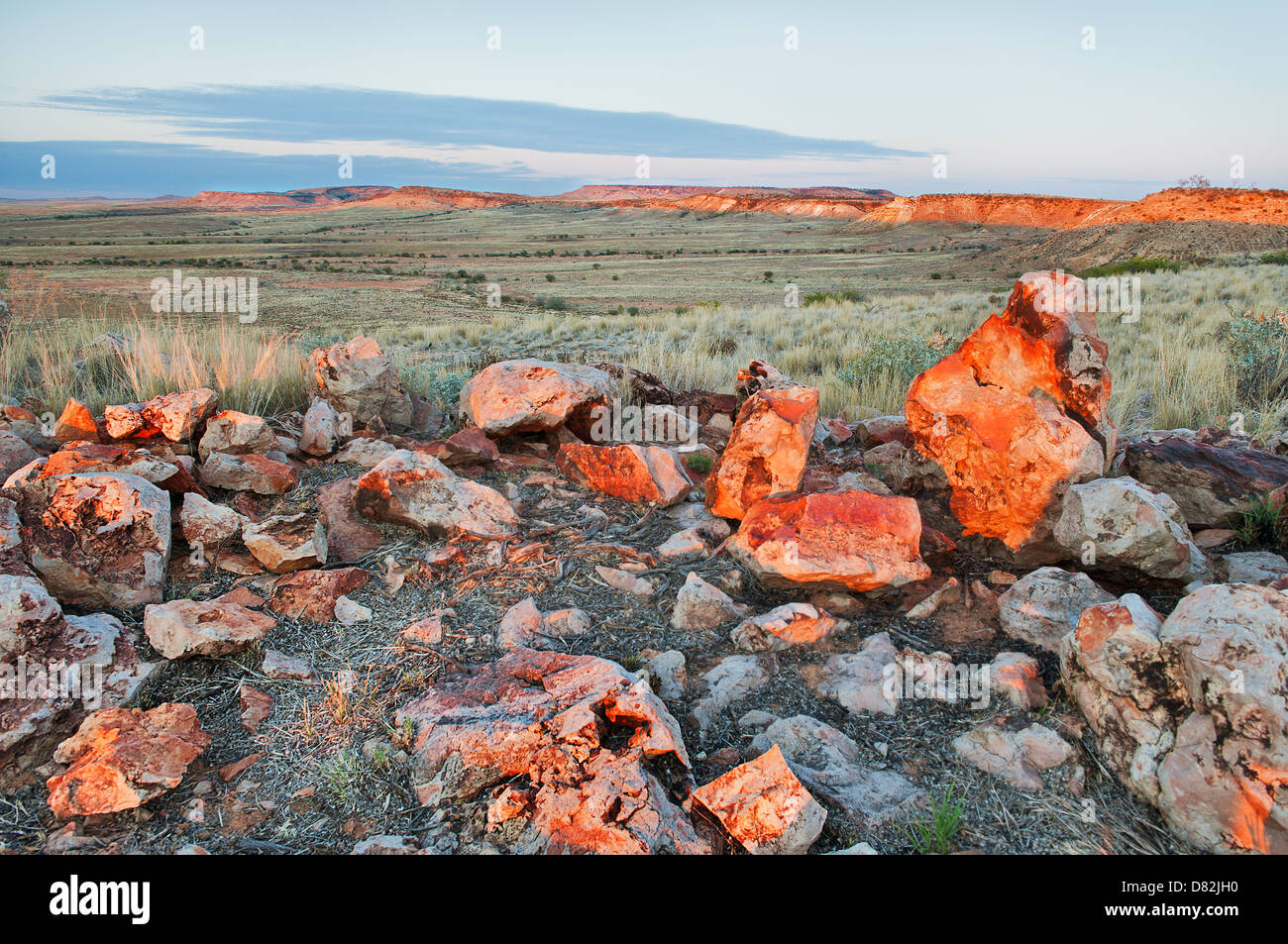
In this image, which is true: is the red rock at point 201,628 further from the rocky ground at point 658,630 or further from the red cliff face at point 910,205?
the red cliff face at point 910,205

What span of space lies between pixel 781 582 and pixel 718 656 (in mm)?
471

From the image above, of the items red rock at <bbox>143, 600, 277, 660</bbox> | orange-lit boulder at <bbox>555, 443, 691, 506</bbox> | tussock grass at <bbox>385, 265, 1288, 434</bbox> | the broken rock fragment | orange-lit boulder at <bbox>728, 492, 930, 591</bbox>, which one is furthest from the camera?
tussock grass at <bbox>385, 265, 1288, 434</bbox>

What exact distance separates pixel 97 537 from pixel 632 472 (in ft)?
8.19

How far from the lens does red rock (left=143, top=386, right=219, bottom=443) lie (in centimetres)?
405

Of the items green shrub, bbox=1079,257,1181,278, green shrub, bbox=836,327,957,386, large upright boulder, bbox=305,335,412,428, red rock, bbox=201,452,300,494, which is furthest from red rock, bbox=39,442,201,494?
green shrub, bbox=1079,257,1181,278

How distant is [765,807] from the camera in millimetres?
1966

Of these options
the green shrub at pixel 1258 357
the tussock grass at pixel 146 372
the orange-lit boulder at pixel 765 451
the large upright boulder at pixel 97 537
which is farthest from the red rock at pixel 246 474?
the green shrub at pixel 1258 357

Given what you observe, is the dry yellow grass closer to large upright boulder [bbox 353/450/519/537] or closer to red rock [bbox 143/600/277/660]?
large upright boulder [bbox 353/450/519/537]

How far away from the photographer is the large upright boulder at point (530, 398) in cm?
461

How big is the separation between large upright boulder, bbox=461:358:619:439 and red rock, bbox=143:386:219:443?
4.99 ft

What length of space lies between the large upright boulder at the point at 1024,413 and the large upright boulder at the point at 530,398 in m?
2.12

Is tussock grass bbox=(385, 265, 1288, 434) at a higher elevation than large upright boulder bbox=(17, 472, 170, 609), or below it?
higher
